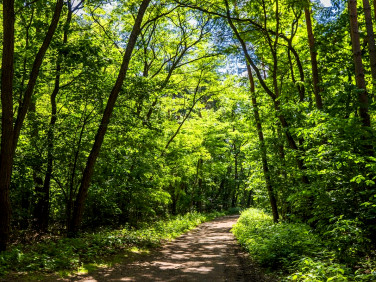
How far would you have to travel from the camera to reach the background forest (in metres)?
6.71

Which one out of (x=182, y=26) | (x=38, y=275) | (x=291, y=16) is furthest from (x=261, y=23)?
(x=38, y=275)

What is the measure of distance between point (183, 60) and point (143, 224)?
32.9 feet

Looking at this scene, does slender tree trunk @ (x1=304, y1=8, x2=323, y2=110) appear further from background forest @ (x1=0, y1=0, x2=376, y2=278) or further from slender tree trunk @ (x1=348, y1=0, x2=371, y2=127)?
slender tree trunk @ (x1=348, y1=0, x2=371, y2=127)

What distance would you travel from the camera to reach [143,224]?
1425 cm

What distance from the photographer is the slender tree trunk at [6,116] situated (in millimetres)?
6758

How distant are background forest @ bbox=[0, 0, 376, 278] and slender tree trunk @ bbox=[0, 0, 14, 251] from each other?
25mm

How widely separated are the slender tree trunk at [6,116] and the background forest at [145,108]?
0.08 feet

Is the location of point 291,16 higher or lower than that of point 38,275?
higher

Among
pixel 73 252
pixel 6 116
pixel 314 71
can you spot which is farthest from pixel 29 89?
pixel 314 71

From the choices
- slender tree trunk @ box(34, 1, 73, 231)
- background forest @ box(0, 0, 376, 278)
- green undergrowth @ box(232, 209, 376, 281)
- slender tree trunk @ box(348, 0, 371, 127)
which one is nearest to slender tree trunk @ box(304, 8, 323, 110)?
background forest @ box(0, 0, 376, 278)

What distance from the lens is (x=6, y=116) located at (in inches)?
271

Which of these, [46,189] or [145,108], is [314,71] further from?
[46,189]

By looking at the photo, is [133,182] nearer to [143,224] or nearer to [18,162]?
[143,224]

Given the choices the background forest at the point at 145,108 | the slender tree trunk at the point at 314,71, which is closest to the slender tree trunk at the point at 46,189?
the background forest at the point at 145,108
